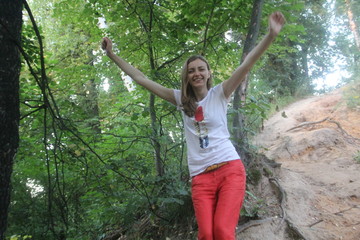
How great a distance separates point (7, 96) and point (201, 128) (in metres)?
1.56

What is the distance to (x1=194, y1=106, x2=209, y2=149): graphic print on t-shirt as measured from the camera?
243 cm

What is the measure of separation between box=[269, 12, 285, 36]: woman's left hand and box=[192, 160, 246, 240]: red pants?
3.78 ft

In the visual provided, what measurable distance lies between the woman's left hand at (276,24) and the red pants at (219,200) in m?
A: 1.15

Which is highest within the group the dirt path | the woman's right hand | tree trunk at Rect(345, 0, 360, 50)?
tree trunk at Rect(345, 0, 360, 50)

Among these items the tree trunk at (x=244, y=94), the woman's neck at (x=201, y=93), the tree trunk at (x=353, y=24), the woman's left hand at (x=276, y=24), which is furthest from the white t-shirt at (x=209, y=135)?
the tree trunk at (x=353, y=24)

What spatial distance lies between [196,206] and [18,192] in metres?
5.59

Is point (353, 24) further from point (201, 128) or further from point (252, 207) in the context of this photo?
point (201, 128)

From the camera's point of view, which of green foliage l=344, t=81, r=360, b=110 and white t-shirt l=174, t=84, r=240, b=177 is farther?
green foliage l=344, t=81, r=360, b=110

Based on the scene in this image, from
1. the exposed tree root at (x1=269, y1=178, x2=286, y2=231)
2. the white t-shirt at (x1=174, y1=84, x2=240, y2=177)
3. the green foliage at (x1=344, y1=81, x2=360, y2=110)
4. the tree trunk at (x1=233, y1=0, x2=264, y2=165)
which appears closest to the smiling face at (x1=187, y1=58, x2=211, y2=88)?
the white t-shirt at (x1=174, y1=84, x2=240, y2=177)

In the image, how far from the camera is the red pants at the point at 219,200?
216 cm

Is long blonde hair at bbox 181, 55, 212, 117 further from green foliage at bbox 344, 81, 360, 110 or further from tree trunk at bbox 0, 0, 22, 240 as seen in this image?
green foliage at bbox 344, 81, 360, 110

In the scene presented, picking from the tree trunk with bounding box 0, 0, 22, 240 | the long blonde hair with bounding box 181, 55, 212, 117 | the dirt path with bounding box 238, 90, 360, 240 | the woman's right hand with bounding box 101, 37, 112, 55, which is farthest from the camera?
the dirt path with bounding box 238, 90, 360, 240

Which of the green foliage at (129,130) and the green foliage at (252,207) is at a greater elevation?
the green foliage at (129,130)

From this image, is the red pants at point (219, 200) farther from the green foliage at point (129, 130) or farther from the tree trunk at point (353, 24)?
the tree trunk at point (353, 24)
